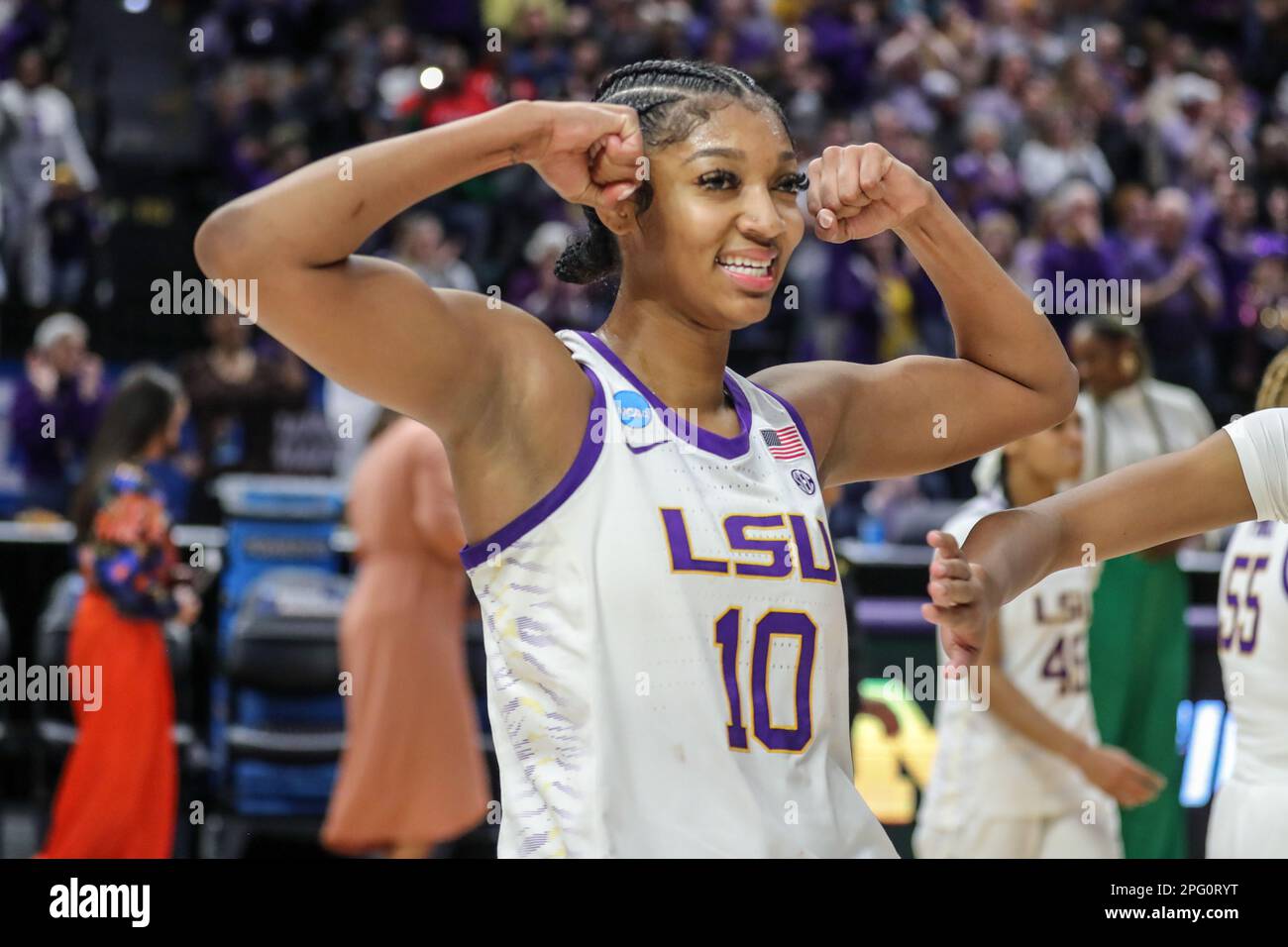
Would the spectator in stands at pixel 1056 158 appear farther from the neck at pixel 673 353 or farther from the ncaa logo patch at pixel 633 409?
the ncaa logo patch at pixel 633 409

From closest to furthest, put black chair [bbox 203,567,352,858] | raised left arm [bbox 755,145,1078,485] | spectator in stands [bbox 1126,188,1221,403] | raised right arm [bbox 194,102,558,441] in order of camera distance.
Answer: raised right arm [bbox 194,102,558,441]
raised left arm [bbox 755,145,1078,485]
black chair [bbox 203,567,352,858]
spectator in stands [bbox 1126,188,1221,403]

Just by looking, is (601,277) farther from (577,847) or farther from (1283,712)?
(1283,712)

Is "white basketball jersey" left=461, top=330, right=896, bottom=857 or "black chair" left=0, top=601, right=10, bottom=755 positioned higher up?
"black chair" left=0, top=601, right=10, bottom=755

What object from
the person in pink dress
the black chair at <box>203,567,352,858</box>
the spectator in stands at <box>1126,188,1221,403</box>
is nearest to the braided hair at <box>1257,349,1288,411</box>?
the person in pink dress

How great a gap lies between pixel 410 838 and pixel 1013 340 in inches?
157

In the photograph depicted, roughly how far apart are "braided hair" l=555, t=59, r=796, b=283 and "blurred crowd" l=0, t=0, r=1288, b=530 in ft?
21.3

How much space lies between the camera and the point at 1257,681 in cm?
363

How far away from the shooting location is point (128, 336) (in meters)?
10.5

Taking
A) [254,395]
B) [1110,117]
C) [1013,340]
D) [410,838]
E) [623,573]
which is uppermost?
[1110,117]

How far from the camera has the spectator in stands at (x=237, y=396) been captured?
29.3ft

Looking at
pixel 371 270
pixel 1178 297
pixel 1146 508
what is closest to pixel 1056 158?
pixel 1178 297

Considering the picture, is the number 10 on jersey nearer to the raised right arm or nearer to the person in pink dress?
the raised right arm

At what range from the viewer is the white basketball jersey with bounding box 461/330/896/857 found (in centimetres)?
222

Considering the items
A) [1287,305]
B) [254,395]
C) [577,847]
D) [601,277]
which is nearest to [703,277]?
[601,277]
